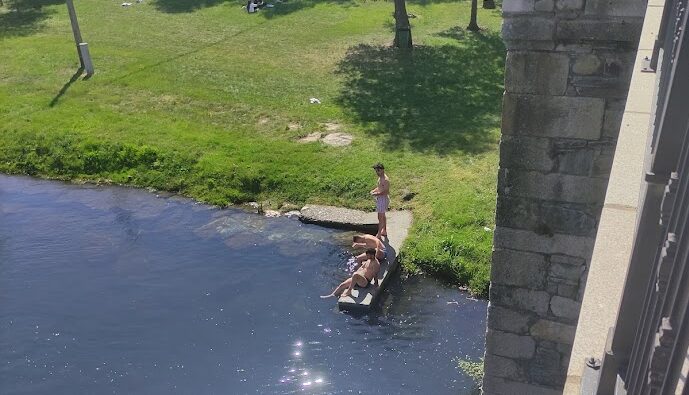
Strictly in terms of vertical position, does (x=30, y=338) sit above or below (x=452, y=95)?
below

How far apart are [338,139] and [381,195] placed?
4884mm

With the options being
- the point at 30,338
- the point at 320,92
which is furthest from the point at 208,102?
the point at 30,338

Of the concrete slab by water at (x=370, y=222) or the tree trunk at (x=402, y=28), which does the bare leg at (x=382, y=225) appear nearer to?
the concrete slab by water at (x=370, y=222)

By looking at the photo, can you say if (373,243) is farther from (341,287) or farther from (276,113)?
(276,113)

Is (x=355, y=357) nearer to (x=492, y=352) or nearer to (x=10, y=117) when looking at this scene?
(x=492, y=352)

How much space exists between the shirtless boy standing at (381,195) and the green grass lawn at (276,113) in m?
0.72

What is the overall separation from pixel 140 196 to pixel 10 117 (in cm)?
654

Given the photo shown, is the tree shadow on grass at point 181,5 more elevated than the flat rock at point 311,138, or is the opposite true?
the tree shadow on grass at point 181,5

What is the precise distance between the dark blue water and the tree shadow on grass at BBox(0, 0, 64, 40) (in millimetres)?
16695

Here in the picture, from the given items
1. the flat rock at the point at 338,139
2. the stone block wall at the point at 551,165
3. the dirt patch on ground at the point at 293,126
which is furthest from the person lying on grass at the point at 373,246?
the dirt patch on ground at the point at 293,126

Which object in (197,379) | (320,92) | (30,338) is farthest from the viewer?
(320,92)

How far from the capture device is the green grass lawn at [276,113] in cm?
1520

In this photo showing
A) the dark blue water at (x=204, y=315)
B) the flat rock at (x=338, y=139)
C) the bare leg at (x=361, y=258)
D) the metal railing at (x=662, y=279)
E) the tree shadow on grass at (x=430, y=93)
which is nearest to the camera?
the metal railing at (x=662, y=279)

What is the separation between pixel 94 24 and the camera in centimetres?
2938
